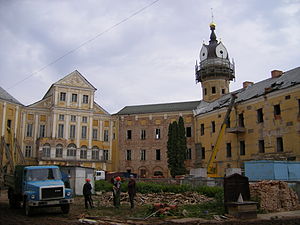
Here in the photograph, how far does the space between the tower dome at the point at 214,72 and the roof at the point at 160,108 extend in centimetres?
382

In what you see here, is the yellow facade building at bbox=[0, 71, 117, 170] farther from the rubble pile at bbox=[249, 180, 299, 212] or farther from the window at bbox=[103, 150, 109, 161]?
the rubble pile at bbox=[249, 180, 299, 212]

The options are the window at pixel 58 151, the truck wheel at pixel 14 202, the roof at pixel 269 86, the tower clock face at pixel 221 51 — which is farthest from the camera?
the tower clock face at pixel 221 51

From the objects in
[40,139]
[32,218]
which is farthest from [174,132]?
[32,218]

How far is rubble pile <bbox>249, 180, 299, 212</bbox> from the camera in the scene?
56.9 ft

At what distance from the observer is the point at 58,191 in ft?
51.0

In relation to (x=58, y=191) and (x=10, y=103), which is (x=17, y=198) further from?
(x=10, y=103)

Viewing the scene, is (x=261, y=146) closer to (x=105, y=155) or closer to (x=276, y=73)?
(x=276, y=73)

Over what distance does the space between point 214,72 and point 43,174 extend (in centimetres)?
4213

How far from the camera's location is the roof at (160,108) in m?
50.9

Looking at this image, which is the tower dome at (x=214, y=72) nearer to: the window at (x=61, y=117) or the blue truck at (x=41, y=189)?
the window at (x=61, y=117)

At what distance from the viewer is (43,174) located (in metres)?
16.7

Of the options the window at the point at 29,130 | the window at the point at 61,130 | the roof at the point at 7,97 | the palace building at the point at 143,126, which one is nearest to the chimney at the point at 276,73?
the palace building at the point at 143,126

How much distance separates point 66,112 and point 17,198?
31.0 meters

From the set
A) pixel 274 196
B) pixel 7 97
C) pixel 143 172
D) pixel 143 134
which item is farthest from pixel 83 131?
pixel 274 196
